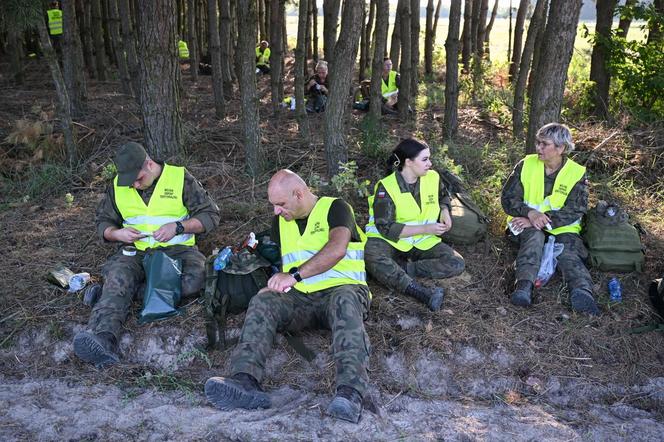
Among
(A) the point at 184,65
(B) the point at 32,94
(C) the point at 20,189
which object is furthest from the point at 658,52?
(A) the point at 184,65

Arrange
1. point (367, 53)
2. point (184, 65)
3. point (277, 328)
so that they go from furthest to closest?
point (184, 65), point (367, 53), point (277, 328)

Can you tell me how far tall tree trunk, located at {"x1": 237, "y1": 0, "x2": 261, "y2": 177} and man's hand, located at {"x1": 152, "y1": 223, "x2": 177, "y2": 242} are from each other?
2402 mm

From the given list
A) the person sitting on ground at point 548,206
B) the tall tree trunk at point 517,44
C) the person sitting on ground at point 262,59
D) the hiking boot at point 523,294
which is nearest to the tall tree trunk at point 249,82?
the person sitting on ground at point 548,206

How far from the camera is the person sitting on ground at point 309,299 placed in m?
3.76

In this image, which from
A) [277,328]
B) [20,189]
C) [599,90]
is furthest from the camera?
[599,90]

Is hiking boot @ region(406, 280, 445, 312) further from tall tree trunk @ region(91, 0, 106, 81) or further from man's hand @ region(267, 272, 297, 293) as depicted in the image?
tall tree trunk @ region(91, 0, 106, 81)

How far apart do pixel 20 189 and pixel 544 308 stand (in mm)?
6079

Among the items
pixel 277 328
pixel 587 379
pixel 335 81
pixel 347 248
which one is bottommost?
pixel 587 379

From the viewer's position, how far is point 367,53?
14094 mm

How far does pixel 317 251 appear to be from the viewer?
432 centimetres

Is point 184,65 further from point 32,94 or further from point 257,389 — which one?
point 257,389

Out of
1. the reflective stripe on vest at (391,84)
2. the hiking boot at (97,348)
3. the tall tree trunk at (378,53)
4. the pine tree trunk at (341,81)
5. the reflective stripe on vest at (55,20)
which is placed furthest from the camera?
the reflective stripe on vest at (391,84)

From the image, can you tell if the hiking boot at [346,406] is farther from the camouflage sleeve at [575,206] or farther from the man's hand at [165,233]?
the camouflage sleeve at [575,206]

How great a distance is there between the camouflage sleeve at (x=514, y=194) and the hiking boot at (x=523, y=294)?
2.36ft
